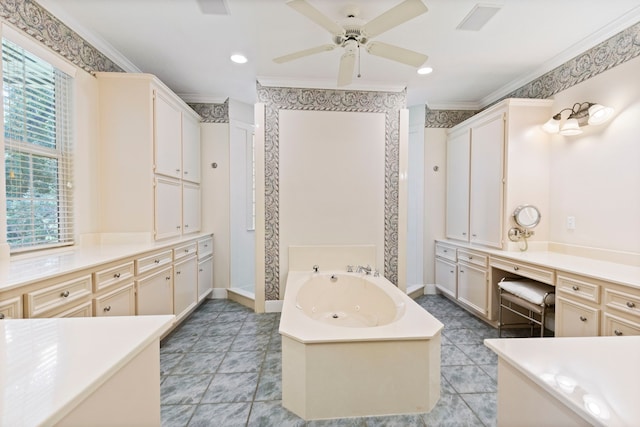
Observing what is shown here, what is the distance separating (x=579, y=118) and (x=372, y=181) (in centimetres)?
183

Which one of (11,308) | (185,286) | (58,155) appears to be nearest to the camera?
(11,308)

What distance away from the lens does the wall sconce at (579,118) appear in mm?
2034

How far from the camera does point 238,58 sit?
2.50m

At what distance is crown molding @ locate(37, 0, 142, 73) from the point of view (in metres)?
1.84

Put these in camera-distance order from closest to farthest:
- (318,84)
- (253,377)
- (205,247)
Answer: (253,377), (318,84), (205,247)

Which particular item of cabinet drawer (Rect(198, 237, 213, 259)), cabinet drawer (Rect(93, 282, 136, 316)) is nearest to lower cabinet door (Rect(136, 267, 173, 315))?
cabinet drawer (Rect(93, 282, 136, 316))

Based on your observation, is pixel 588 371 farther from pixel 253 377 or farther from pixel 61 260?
pixel 61 260

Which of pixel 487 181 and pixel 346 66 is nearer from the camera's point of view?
pixel 346 66

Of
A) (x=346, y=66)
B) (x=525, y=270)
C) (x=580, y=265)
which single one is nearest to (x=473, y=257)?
(x=525, y=270)

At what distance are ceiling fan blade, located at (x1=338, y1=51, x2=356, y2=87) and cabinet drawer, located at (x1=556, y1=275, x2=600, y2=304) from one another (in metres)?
2.13

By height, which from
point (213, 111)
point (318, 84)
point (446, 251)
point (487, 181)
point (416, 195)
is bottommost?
point (446, 251)

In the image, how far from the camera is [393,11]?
1.44 metres

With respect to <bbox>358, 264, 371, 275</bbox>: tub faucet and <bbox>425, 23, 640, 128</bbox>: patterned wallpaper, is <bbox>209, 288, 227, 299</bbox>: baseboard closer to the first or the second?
<bbox>358, 264, 371, 275</bbox>: tub faucet

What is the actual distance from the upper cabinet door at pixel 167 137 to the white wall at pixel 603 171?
373 centimetres
